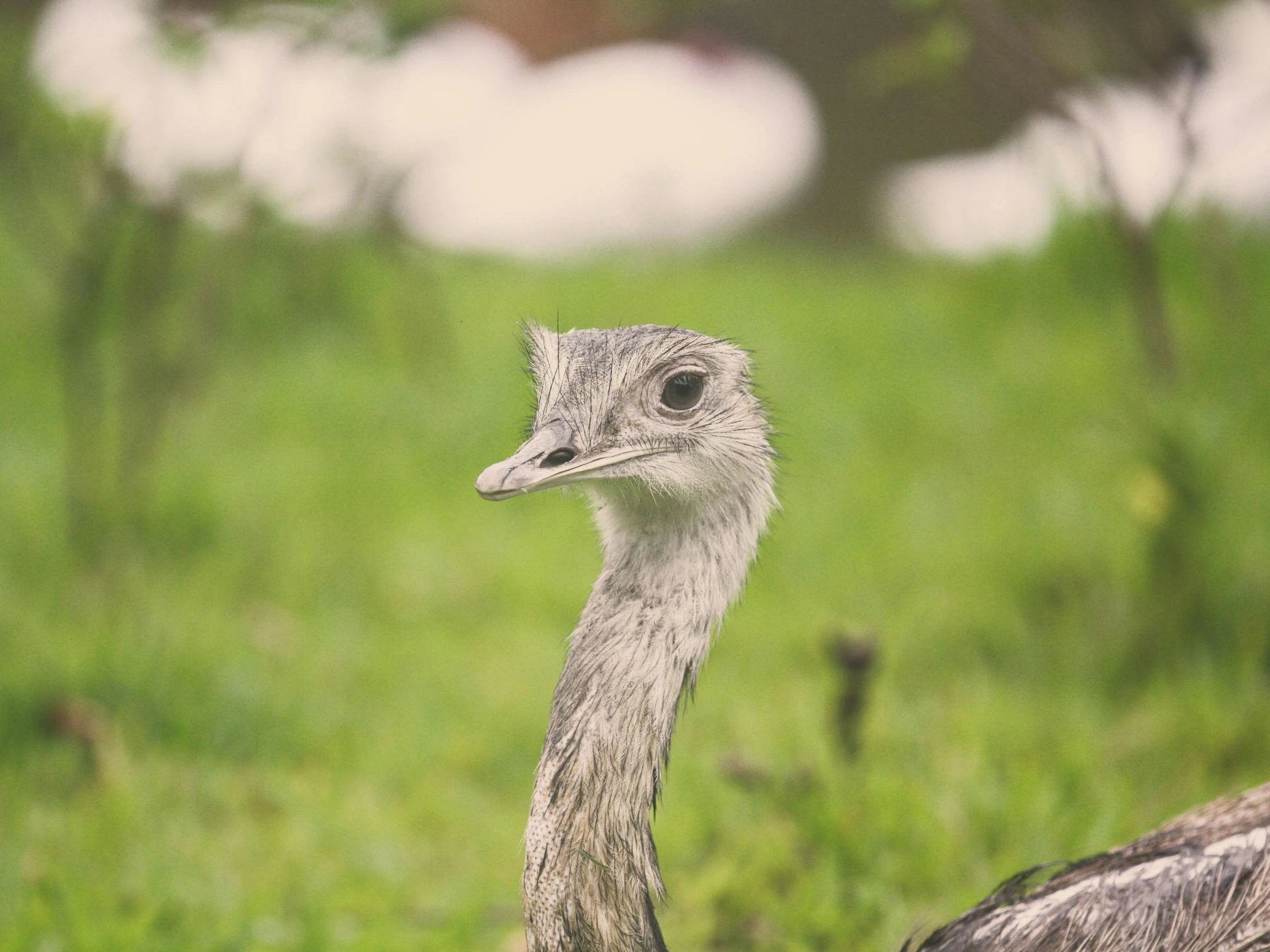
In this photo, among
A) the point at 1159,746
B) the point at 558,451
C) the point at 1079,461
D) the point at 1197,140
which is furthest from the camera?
the point at 1079,461

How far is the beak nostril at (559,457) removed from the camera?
1.51m

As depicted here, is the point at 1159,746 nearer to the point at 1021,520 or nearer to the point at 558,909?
the point at 1021,520

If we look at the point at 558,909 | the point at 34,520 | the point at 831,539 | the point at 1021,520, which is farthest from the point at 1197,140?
the point at 34,520

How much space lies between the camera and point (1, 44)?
4.20 m

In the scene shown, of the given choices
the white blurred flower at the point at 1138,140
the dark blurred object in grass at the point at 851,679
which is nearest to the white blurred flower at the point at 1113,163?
the white blurred flower at the point at 1138,140

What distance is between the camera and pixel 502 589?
4547mm

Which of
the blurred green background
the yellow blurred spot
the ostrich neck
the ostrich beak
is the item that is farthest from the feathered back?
the yellow blurred spot

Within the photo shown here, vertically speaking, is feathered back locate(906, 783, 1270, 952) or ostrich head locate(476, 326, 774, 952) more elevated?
ostrich head locate(476, 326, 774, 952)

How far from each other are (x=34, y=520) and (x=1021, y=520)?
3797 mm

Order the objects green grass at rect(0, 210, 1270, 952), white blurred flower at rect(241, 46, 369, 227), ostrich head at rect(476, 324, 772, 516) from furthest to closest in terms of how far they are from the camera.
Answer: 1. white blurred flower at rect(241, 46, 369, 227)
2. green grass at rect(0, 210, 1270, 952)
3. ostrich head at rect(476, 324, 772, 516)

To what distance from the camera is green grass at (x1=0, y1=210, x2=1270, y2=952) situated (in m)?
2.67

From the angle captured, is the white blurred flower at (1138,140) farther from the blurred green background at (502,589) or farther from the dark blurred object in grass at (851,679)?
the dark blurred object in grass at (851,679)

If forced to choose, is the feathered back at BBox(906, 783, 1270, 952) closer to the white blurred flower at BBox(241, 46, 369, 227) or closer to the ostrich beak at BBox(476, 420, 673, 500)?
the ostrich beak at BBox(476, 420, 673, 500)

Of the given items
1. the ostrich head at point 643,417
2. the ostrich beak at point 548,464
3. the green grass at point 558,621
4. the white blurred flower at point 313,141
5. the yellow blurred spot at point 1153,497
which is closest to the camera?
the ostrich beak at point 548,464
